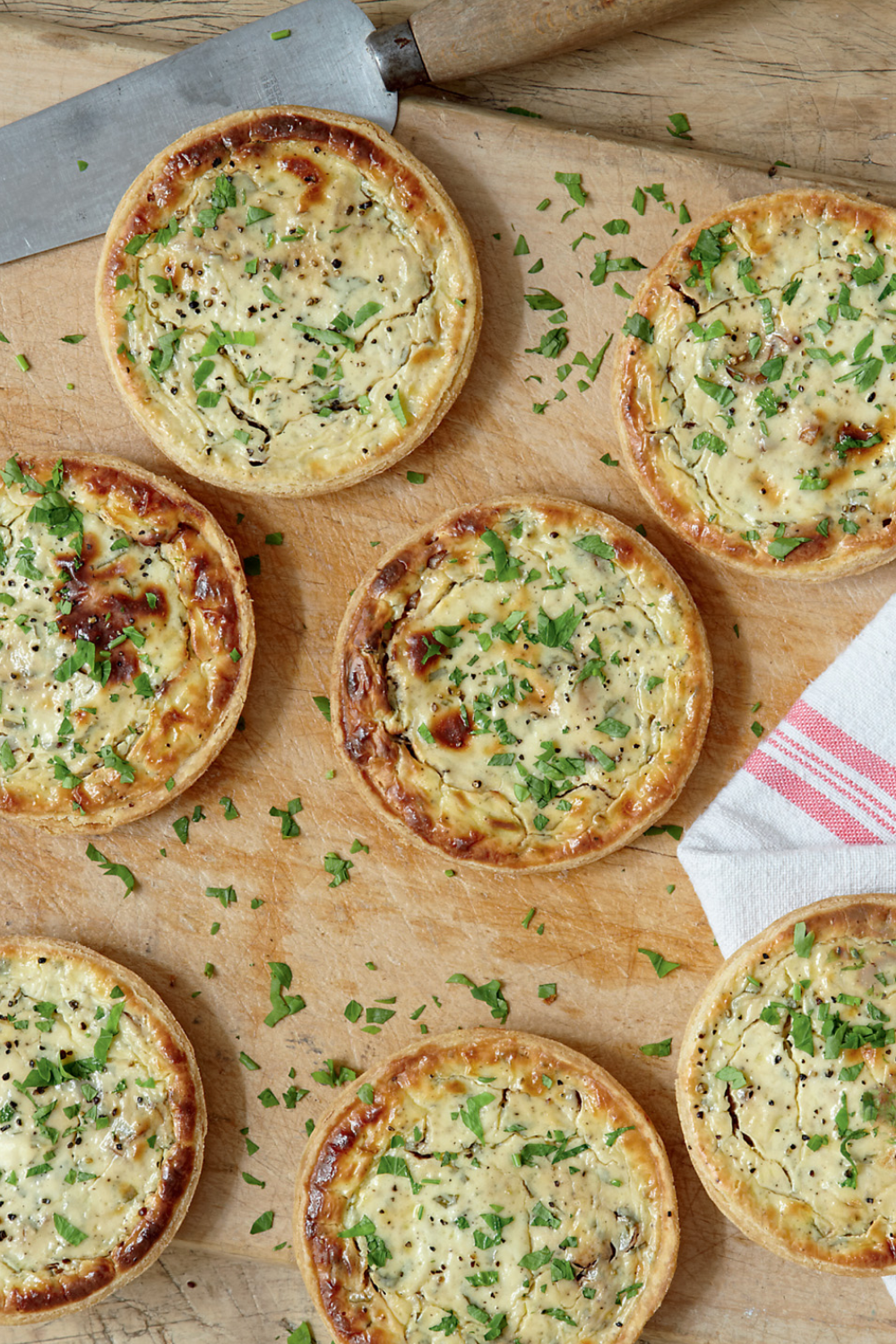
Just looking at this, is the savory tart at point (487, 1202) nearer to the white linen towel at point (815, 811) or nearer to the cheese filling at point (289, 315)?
the white linen towel at point (815, 811)

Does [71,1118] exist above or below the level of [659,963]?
above

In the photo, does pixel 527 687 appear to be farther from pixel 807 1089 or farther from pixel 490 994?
pixel 807 1089

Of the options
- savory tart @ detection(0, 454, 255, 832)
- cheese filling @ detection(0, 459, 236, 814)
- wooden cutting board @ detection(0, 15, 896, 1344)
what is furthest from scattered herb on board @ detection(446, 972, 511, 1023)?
cheese filling @ detection(0, 459, 236, 814)

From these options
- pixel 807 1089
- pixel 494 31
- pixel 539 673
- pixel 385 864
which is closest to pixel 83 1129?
pixel 385 864

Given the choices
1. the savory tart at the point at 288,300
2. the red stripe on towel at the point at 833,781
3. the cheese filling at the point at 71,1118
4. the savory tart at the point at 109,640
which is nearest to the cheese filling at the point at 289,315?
the savory tart at the point at 288,300

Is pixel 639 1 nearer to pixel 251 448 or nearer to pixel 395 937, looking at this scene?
pixel 251 448

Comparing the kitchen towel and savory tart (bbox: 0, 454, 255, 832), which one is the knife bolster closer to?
savory tart (bbox: 0, 454, 255, 832)
